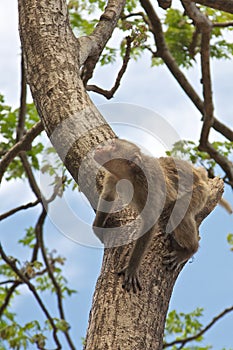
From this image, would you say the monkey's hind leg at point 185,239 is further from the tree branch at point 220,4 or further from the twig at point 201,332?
the twig at point 201,332

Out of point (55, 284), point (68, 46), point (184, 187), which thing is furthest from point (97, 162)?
point (55, 284)

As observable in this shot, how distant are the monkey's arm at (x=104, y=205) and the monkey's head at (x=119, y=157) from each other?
0.41ft

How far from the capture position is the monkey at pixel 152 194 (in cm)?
425

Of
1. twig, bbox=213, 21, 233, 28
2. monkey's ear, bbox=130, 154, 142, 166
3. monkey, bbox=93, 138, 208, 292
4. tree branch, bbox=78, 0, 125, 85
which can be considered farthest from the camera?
twig, bbox=213, 21, 233, 28

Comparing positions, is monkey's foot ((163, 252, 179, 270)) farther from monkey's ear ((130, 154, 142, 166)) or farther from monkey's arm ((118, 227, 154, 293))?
monkey's ear ((130, 154, 142, 166))

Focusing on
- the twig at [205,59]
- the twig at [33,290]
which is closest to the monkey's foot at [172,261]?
the twig at [205,59]

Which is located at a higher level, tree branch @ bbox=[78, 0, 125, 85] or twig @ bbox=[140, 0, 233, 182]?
twig @ bbox=[140, 0, 233, 182]

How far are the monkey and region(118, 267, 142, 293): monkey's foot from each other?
0.29m

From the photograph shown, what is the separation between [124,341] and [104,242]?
0.86 metres

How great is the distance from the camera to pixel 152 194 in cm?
443

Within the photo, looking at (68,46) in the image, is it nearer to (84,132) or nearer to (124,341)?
(84,132)

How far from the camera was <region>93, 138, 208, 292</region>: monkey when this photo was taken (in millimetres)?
4246

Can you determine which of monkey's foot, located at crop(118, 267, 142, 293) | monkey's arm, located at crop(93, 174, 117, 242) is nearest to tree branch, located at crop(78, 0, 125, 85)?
monkey's arm, located at crop(93, 174, 117, 242)

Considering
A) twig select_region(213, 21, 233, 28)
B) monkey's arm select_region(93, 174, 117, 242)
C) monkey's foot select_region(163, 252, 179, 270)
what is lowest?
monkey's foot select_region(163, 252, 179, 270)
